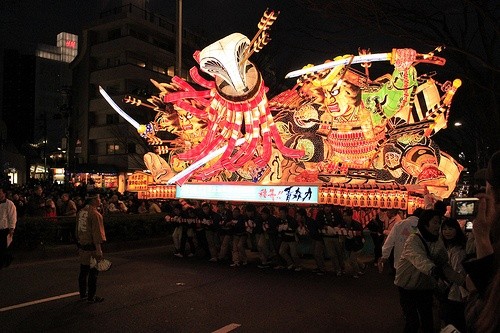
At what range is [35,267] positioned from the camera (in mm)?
11656

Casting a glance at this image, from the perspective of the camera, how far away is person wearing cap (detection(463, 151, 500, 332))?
1745mm

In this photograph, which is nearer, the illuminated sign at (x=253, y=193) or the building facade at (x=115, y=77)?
the illuminated sign at (x=253, y=193)

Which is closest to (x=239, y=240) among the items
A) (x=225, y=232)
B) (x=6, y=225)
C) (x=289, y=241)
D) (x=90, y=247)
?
(x=225, y=232)

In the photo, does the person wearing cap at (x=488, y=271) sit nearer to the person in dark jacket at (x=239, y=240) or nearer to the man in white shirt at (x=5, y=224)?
the man in white shirt at (x=5, y=224)

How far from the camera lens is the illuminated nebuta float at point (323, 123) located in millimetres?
12938

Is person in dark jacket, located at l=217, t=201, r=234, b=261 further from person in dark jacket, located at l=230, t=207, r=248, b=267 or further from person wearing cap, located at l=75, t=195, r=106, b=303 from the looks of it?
person wearing cap, located at l=75, t=195, r=106, b=303

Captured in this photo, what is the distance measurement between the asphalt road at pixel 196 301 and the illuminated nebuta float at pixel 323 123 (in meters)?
3.36

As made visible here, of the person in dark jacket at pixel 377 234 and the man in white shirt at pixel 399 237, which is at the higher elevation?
the man in white shirt at pixel 399 237

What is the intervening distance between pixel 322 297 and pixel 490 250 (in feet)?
23.1

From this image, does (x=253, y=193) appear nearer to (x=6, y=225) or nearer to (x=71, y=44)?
(x=6, y=225)

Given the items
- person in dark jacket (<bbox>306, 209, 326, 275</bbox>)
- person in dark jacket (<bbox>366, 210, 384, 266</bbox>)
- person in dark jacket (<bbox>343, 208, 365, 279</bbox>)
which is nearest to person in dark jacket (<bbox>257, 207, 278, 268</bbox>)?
person in dark jacket (<bbox>306, 209, 326, 275</bbox>)

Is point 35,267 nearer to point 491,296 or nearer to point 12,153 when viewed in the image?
point 491,296

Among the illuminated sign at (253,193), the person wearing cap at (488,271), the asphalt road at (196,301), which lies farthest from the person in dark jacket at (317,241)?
the person wearing cap at (488,271)

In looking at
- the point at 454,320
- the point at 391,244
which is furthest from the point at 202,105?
the point at 454,320
